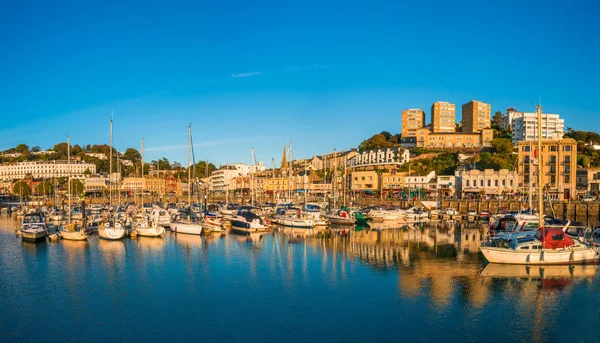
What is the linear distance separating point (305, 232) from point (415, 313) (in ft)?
97.9

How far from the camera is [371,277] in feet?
88.5

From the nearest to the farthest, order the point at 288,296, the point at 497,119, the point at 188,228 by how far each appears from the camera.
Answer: the point at 288,296, the point at 188,228, the point at 497,119

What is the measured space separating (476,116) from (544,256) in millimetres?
115752

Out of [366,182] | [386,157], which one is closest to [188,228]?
[366,182]

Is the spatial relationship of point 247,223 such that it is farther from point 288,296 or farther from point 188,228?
point 288,296

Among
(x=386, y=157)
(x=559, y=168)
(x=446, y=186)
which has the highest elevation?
(x=386, y=157)

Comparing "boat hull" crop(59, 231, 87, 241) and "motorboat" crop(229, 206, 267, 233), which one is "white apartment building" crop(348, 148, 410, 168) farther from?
"boat hull" crop(59, 231, 87, 241)

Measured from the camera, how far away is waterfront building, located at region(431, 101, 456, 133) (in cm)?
13475

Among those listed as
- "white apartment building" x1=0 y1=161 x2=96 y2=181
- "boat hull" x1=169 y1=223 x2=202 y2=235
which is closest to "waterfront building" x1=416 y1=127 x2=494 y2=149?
"boat hull" x1=169 y1=223 x2=202 y2=235

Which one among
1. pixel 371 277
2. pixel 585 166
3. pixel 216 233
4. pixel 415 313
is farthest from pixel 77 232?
pixel 585 166

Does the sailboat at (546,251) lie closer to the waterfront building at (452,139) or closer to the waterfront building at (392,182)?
the waterfront building at (392,182)

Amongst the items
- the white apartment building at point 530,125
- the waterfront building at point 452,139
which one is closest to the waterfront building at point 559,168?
the white apartment building at point 530,125

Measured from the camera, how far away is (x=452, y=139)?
399ft

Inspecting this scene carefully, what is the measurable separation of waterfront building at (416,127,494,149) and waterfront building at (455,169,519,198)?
118 ft
